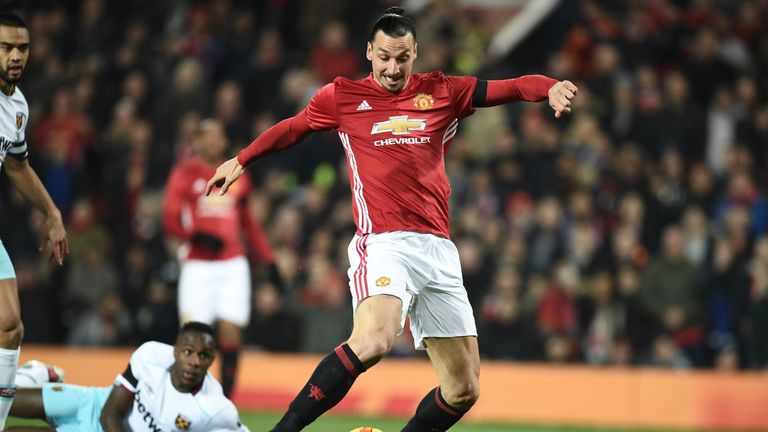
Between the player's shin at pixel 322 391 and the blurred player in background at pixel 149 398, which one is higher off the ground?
the player's shin at pixel 322 391

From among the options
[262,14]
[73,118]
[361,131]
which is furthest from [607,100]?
[361,131]

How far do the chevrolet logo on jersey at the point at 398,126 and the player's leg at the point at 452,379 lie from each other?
3.91 ft

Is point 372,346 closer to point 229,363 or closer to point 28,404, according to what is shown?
point 28,404

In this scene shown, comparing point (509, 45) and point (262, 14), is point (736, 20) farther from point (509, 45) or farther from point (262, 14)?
point (262, 14)

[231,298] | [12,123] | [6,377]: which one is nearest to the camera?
[6,377]

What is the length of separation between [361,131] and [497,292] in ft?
22.3

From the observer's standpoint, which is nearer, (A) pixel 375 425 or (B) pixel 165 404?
(B) pixel 165 404

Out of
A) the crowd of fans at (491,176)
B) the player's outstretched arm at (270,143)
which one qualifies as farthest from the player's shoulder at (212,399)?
the crowd of fans at (491,176)

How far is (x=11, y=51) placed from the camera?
664 cm

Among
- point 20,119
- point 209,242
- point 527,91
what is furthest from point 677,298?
point 20,119

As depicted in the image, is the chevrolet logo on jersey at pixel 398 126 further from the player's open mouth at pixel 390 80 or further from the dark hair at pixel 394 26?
the dark hair at pixel 394 26

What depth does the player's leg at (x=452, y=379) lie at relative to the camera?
22.5ft

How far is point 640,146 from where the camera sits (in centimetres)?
1481

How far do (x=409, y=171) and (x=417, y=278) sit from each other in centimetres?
60
